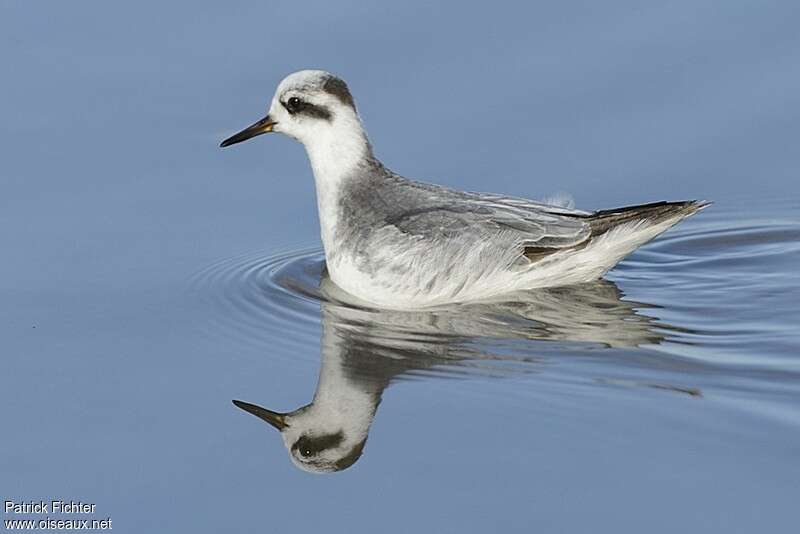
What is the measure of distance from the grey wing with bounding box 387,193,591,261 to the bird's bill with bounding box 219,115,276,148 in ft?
3.35

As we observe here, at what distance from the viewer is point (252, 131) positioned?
9.58m

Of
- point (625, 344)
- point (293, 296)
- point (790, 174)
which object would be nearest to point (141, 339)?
point (293, 296)

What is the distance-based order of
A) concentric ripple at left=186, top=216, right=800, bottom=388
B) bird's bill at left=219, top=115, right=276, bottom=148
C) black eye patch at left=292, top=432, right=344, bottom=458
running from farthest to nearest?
bird's bill at left=219, top=115, right=276, bottom=148
concentric ripple at left=186, top=216, right=800, bottom=388
black eye patch at left=292, top=432, right=344, bottom=458

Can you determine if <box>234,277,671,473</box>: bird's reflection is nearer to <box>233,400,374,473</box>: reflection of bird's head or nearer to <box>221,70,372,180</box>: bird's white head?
<box>233,400,374,473</box>: reflection of bird's head

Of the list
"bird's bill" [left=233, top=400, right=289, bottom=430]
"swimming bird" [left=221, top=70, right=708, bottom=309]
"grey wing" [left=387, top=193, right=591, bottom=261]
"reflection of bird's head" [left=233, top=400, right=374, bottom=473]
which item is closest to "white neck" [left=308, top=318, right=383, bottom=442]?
"reflection of bird's head" [left=233, top=400, right=374, bottom=473]

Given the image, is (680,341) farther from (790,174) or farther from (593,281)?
(790,174)

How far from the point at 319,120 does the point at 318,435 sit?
2696 millimetres

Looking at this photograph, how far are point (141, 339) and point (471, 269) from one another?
1.95 meters

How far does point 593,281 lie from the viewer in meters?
9.52

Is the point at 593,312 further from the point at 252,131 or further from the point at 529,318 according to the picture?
the point at 252,131

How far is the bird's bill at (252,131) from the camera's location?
9.56 m

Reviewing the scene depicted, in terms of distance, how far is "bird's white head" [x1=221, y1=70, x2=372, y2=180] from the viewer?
31.0 ft

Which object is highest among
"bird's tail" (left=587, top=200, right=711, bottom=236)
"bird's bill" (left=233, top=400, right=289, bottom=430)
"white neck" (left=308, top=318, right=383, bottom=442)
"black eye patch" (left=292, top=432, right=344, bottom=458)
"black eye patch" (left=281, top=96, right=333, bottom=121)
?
"black eye patch" (left=281, top=96, right=333, bottom=121)

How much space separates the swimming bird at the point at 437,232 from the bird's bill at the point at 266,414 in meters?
1.68
